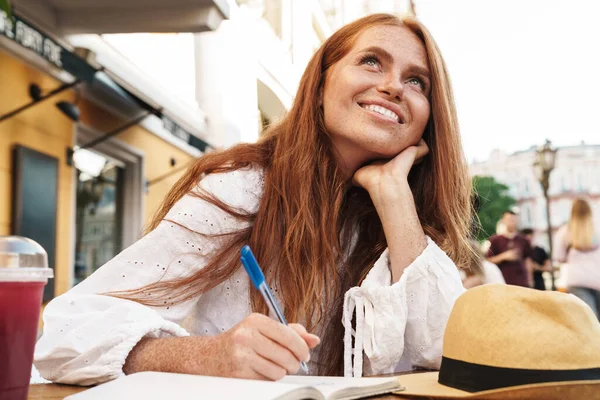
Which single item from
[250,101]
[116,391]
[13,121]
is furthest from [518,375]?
[250,101]

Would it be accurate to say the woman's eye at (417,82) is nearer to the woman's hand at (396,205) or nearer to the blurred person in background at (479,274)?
the woman's hand at (396,205)

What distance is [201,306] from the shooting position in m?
1.65

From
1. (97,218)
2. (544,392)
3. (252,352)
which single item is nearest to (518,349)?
(544,392)

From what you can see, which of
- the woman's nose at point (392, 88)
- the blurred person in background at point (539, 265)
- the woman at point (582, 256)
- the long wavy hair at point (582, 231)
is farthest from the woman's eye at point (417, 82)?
the blurred person in background at point (539, 265)

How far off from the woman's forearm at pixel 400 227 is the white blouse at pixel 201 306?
0.10ft

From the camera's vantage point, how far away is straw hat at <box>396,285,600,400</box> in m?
0.88

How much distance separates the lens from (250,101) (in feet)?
34.1

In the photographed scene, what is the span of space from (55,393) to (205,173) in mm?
825

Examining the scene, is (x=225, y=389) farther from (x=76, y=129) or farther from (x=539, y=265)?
(x=539, y=265)

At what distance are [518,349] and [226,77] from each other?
30.4 ft

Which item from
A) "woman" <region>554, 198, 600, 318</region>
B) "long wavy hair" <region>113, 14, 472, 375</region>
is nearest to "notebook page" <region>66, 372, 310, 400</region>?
"long wavy hair" <region>113, 14, 472, 375</region>

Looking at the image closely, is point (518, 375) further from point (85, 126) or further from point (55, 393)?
point (85, 126)

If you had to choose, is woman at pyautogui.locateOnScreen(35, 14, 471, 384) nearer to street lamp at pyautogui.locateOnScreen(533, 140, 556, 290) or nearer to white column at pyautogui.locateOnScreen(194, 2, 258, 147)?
white column at pyautogui.locateOnScreen(194, 2, 258, 147)

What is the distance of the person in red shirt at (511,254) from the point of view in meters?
7.06
